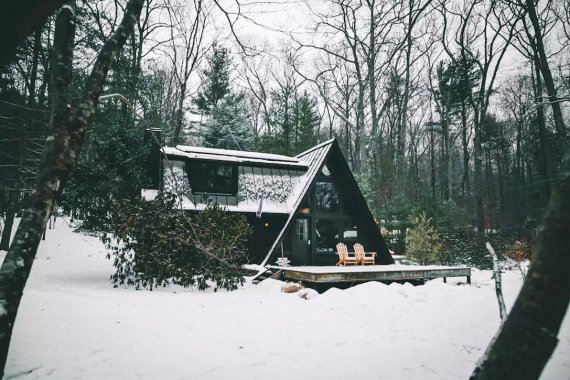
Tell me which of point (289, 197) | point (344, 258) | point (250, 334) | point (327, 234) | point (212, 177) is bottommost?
point (250, 334)

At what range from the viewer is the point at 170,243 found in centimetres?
972

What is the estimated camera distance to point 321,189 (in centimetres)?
1560

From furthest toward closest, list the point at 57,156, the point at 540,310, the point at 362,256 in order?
the point at 362,256
the point at 57,156
the point at 540,310

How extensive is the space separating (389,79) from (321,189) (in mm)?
16280

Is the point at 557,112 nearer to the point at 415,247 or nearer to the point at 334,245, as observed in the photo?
the point at 415,247

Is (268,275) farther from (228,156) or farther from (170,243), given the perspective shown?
(228,156)

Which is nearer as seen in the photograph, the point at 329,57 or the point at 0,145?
the point at 0,145

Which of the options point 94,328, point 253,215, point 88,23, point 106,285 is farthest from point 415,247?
point 88,23

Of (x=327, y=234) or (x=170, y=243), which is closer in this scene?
(x=170, y=243)

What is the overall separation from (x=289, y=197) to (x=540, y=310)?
1326 centimetres

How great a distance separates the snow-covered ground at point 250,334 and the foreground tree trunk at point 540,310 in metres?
2.65

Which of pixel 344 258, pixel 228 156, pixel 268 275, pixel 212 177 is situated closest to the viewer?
pixel 268 275

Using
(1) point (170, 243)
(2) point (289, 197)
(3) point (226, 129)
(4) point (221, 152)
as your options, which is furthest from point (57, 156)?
(3) point (226, 129)

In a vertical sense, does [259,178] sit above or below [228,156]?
below
